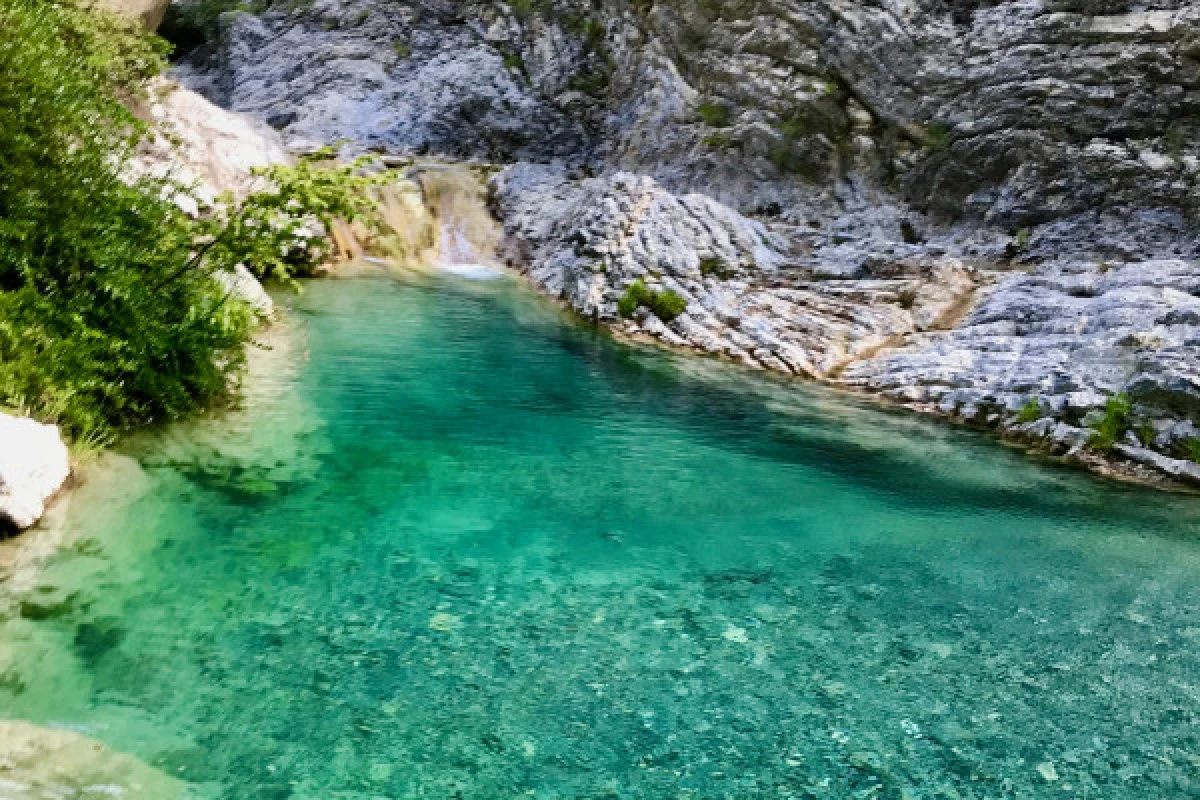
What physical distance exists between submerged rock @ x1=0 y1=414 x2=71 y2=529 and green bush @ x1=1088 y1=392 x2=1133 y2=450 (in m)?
14.5

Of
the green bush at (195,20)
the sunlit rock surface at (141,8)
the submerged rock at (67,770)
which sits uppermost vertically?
the green bush at (195,20)

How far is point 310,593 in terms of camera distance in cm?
A: 746

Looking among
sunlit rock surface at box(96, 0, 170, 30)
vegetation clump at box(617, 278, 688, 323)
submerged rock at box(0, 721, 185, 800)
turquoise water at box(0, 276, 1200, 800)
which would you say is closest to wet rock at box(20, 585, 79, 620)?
turquoise water at box(0, 276, 1200, 800)

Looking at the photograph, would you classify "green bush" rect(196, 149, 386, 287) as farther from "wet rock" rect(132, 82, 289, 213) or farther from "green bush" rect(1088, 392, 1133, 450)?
"green bush" rect(1088, 392, 1133, 450)

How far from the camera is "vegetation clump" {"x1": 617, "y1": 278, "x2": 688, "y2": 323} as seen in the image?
2094 cm

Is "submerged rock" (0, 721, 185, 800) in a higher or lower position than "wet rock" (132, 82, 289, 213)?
lower

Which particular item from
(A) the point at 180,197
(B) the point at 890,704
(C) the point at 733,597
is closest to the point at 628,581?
(C) the point at 733,597

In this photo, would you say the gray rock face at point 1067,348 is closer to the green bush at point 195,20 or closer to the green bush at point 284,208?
the green bush at point 284,208

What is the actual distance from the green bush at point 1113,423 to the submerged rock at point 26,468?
1448 cm

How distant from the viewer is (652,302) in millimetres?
21266

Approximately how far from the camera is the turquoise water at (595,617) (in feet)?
19.0

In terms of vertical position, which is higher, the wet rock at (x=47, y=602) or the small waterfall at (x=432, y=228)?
the small waterfall at (x=432, y=228)

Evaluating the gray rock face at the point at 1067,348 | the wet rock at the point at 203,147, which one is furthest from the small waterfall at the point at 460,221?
the gray rock face at the point at 1067,348

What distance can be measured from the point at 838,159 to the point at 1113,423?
16.5 m
